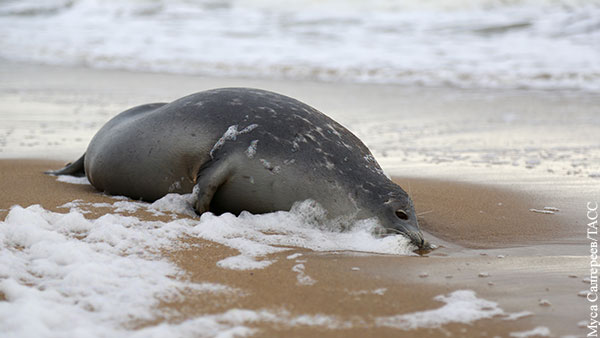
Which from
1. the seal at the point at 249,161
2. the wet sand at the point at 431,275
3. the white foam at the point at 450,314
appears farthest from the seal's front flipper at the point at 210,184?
the white foam at the point at 450,314

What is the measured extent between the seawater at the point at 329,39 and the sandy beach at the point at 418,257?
5.10 m

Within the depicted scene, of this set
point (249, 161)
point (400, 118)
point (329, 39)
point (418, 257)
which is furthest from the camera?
point (329, 39)

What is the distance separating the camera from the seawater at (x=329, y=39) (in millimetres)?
11898

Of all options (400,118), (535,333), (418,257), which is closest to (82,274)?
(418,257)

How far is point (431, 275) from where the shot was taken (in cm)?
254

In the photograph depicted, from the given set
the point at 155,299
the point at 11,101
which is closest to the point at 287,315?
the point at 155,299

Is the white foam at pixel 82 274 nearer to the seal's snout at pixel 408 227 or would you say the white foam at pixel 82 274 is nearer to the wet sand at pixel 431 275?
the wet sand at pixel 431 275

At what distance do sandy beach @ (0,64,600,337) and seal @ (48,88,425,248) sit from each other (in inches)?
7.7

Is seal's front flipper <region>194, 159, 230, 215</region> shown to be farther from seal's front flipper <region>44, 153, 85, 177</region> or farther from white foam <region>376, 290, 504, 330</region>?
seal's front flipper <region>44, 153, 85, 177</region>

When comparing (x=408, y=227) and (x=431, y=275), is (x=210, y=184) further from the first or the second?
(x=431, y=275)

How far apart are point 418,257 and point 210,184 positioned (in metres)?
1.02

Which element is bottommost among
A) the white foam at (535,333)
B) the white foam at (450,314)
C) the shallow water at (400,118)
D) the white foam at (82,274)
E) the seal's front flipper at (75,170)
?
the white foam at (535,333)

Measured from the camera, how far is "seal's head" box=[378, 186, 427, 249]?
3.05 m

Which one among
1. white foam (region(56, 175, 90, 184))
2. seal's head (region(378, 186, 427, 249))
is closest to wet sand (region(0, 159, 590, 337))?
seal's head (region(378, 186, 427, 249))
